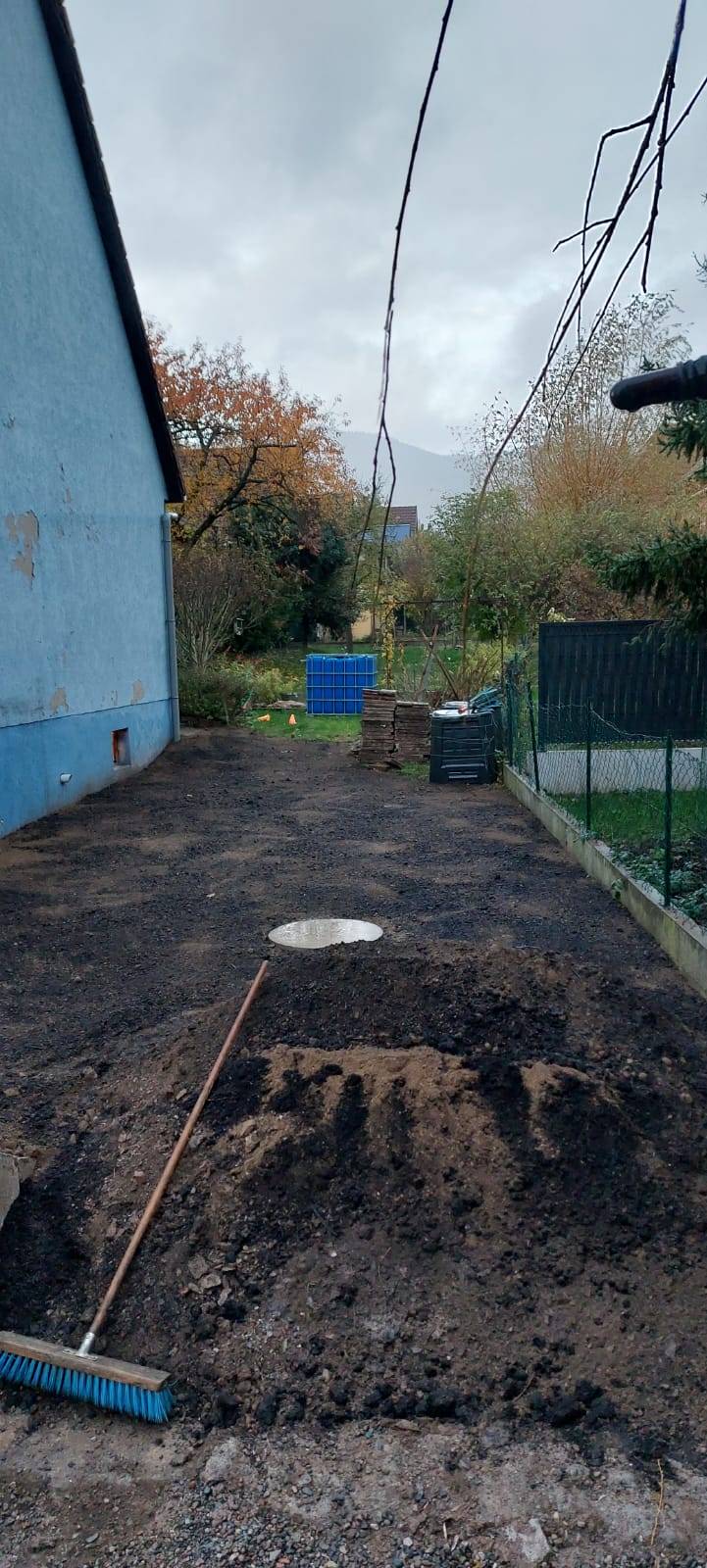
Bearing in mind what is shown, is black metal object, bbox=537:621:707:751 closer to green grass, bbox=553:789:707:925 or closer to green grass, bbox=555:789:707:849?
green grass, bbox=553:789:707:925

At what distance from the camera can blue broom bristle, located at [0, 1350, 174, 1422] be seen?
2773 millimetres

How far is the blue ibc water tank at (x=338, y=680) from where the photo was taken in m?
20.3

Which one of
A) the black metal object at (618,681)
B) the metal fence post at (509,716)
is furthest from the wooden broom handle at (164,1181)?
the black metal object at (618,681)

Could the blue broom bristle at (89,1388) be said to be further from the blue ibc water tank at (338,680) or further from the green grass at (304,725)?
the blue ibc water tank at (338,680)

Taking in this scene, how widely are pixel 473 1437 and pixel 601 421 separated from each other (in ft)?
78.7

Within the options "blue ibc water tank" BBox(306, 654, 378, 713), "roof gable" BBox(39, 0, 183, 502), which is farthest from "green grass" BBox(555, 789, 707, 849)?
"blue ibc water tank" BBox(306, 654, 378, 713)

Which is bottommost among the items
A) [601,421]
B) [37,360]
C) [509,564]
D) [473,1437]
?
[473,1437]

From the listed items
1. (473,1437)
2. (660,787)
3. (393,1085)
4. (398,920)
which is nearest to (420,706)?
(660,787)

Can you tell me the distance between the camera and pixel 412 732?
15.2 meters

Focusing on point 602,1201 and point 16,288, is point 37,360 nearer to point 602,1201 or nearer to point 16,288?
point 16,288

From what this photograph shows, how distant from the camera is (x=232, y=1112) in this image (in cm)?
393

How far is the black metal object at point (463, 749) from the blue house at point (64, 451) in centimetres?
454

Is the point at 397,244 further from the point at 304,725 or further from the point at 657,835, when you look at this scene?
the point at 304,725

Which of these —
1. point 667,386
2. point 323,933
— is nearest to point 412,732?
point 323,933
